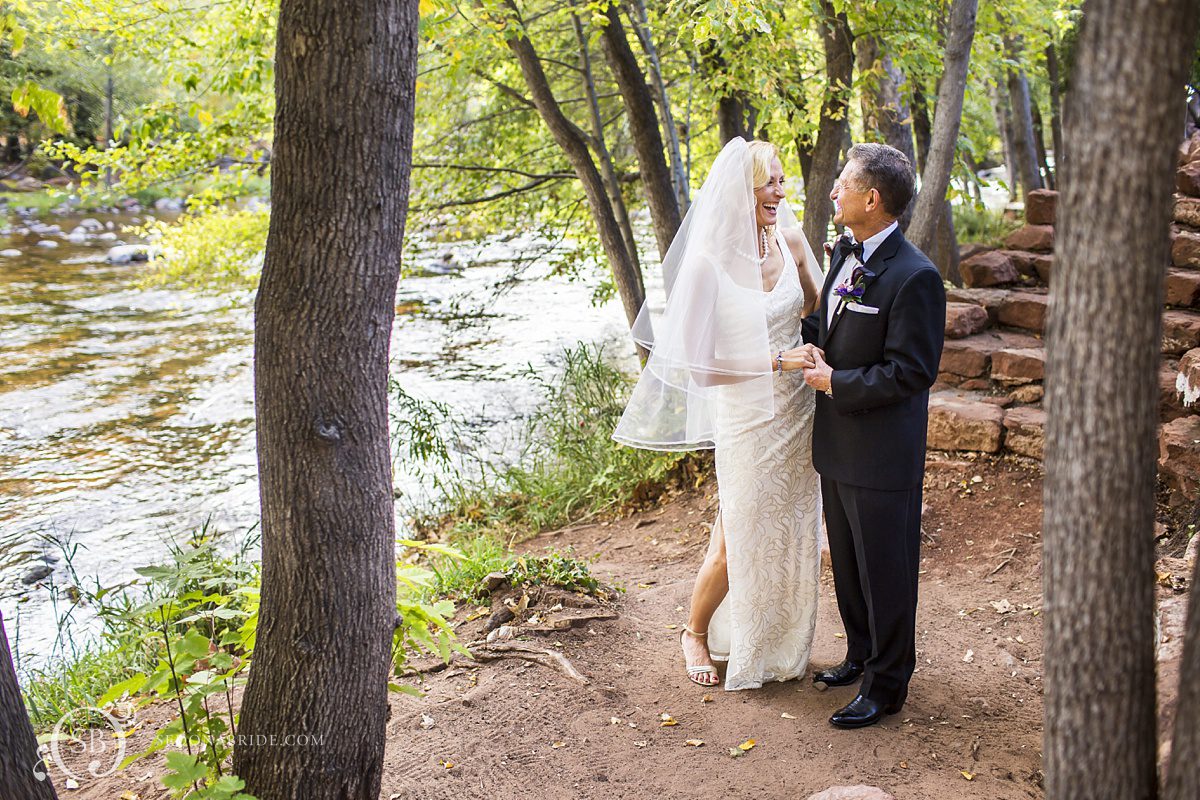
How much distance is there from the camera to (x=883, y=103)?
26.3ft

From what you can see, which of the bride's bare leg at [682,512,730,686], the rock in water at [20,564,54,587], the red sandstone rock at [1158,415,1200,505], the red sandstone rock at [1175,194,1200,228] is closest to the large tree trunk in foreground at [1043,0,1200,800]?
the bride's bare leg at [682,512,730,686]

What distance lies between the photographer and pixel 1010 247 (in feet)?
25.4

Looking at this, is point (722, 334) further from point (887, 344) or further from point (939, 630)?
point (939, 630)

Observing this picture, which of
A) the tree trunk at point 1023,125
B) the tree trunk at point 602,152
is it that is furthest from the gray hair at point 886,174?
the tree trunk at point 1023,125

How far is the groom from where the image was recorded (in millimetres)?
3484

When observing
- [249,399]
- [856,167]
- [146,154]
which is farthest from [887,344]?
[249,399]

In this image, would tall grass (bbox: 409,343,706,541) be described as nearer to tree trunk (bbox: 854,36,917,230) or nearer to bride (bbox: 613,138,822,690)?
tree trunk (bbox: 854,36,917,230)

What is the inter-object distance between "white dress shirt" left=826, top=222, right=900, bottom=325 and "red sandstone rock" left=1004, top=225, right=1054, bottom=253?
176 inches

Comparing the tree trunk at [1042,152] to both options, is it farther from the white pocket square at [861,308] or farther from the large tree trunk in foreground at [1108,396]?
the large tree trunk in foreground at [1108,396]

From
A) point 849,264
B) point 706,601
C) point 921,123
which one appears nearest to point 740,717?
point 706,601

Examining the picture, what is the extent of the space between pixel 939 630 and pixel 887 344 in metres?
1.76

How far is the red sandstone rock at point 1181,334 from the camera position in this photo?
5.68 m

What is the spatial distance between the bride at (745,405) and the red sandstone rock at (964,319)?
106 inches

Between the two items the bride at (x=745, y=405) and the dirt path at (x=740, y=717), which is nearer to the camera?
the dirt path at (x=740, y=717)
